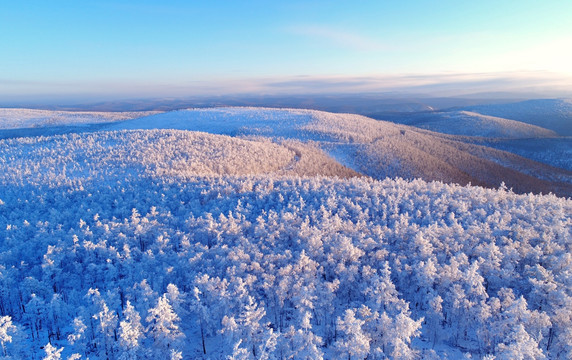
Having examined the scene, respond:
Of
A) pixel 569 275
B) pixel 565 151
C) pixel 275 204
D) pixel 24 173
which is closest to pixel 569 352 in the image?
pixel 569 275

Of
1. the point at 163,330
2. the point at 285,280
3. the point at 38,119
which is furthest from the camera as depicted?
the point at 38,119

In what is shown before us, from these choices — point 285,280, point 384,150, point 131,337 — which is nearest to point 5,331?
point 131,337

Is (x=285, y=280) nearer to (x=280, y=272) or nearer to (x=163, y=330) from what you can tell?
(x=280, y=272)

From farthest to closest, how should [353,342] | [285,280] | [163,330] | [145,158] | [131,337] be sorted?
[145,158], [285,280], [163,330], [131,337], [353,342]

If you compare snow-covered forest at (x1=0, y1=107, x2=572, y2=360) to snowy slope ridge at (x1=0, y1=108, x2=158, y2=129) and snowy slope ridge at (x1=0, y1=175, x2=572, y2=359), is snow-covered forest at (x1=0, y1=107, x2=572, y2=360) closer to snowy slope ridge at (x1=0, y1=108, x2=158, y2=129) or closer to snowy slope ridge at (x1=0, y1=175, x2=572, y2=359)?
snowy slope ridge at (x1=0, y1=175, x2=572, y2=359)

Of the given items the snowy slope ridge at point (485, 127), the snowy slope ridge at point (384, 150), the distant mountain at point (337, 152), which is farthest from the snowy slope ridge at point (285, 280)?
the snowy slope ridge at point (485, 127)

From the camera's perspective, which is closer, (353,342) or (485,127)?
(353,342)

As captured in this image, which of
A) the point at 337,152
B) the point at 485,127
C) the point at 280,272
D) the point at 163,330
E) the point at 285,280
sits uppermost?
the point at 485,127

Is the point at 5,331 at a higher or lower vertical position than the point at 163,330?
higher
